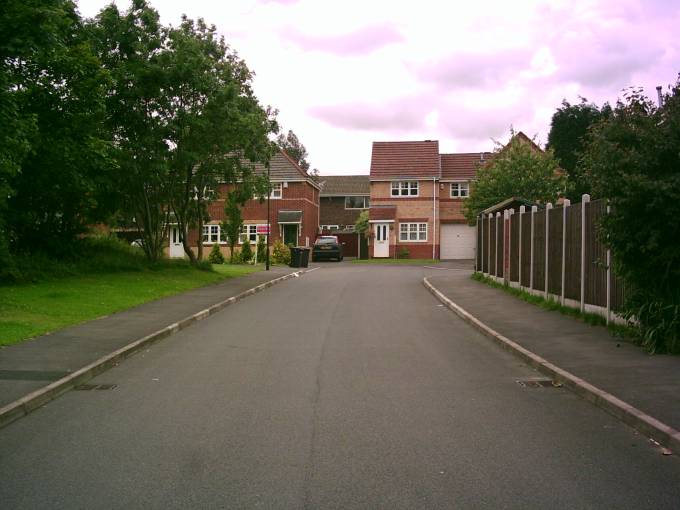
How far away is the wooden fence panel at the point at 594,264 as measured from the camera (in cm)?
1318

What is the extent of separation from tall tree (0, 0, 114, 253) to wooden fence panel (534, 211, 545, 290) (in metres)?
12.1

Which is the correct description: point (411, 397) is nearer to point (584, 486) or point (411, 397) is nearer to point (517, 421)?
point (517, 421)

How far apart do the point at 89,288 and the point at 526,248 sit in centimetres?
1232

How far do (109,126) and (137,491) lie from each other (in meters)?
22.8

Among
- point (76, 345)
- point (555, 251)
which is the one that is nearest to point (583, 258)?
point (555, 251)

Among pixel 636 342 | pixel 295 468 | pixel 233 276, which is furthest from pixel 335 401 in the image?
pixel 233 276

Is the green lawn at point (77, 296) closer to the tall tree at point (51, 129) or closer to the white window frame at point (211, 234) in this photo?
the tall tree at point (51, 129)

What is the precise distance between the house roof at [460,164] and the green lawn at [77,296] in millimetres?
30901

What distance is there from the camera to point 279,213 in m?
54.0

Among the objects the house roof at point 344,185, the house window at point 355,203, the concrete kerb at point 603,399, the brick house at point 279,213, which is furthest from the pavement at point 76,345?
the house roof at point 344,185

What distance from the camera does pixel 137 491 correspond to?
4.89 m

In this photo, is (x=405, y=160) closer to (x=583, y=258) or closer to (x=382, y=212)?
(x=382, y=212)

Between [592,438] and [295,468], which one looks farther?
[592,438]

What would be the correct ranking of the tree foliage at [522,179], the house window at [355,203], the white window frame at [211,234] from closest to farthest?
the tree foliage at [522,179], the white window frame at [211,234], the house window at [355,203]
